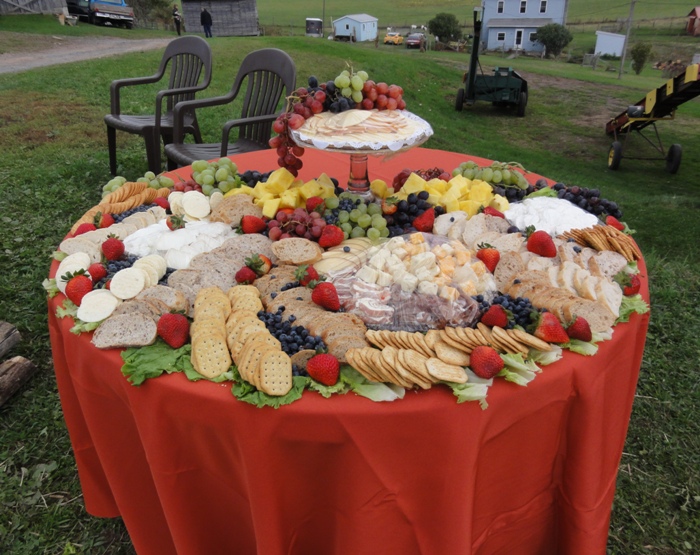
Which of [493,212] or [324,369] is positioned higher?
[493,212]

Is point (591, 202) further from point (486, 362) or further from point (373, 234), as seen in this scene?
point (486, 362)

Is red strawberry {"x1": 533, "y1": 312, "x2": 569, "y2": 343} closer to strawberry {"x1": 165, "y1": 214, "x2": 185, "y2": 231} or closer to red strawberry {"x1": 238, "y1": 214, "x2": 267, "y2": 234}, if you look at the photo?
red strawberry {"x1": 238, "y1": 214, "x2": 267, "y2": 234}

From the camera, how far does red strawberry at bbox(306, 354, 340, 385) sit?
1548 millimetres

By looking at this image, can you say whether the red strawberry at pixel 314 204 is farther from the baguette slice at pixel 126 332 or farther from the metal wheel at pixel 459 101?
the metal wheel at pixel 459 101

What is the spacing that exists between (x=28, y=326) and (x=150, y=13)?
29.7m

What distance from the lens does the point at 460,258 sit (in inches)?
81.5

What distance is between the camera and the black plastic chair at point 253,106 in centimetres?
476

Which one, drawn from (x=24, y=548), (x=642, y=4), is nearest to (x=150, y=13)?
(x=24, y=548)

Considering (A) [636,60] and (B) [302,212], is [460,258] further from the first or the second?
(A) [636,60]

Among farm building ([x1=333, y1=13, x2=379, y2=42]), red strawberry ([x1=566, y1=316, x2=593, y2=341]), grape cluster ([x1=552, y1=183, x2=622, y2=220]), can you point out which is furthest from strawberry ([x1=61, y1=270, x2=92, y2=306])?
farm building ([x1=333, y1=13, x2=379, y2=42])

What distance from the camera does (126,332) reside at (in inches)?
69.5

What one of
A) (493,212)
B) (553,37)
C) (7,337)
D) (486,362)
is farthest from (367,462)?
(553,37)

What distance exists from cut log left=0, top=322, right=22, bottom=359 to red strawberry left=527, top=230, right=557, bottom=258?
341 centimetres

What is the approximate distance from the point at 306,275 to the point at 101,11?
25.9 metres
